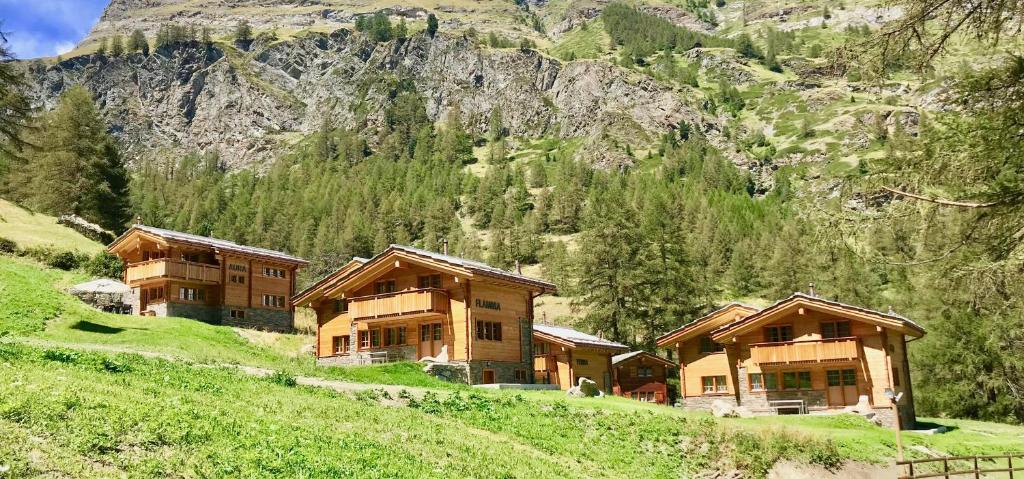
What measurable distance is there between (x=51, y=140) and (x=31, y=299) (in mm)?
45180

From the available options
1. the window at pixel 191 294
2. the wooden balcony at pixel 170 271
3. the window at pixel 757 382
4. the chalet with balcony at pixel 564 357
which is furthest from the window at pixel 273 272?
the window at pixel 757 382

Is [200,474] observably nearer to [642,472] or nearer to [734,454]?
[642,472]

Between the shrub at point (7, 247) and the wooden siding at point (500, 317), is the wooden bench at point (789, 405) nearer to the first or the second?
Answer: the wooden siding at point (500, 317)

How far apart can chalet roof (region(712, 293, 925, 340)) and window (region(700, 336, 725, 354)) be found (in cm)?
246

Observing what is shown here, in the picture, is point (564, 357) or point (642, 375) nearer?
point (564, 357)

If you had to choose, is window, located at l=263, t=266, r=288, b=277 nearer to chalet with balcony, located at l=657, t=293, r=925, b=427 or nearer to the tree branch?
chalet with balcony, located at l=657, t=293, r=925, b=427

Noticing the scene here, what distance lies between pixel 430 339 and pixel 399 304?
107 inches

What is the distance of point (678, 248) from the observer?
240 feet

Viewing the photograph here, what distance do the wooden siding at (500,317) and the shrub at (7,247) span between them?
110ft

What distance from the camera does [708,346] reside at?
47.4m

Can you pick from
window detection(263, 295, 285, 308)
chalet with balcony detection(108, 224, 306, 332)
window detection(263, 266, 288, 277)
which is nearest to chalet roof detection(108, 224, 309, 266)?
chalet with balcony detection(108, 224, 306, 332)

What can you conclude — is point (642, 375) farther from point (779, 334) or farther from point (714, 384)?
point (779, 334)

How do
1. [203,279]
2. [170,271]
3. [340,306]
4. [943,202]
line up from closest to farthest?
1. [943,202]
2. [340,306]
3. [170,271]
4. [203,279]

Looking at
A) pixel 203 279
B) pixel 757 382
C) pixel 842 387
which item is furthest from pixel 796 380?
pixel 203 279
